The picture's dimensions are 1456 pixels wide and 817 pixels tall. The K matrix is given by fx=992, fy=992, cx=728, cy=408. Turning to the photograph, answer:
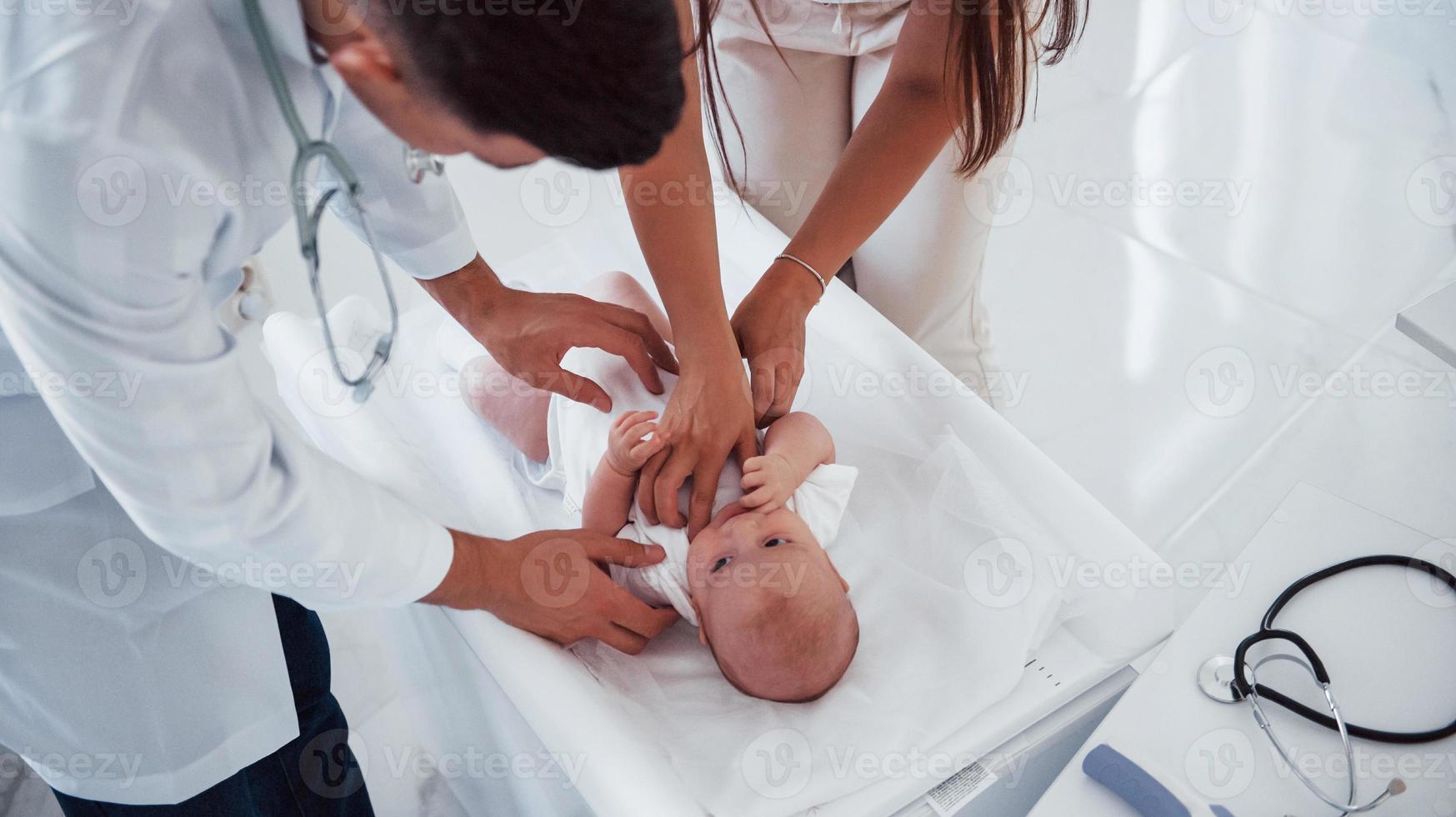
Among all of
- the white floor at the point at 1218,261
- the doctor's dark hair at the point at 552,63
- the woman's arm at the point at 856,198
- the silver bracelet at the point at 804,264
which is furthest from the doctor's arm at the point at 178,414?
the white floor at the point at 1218,261

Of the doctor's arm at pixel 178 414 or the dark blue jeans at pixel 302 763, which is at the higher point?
the doctor's arm at pixel 178 414

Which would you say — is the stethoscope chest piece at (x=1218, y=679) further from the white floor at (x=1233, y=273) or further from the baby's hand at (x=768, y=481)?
the white floor at (x=1233, y=273)

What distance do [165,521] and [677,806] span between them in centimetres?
54

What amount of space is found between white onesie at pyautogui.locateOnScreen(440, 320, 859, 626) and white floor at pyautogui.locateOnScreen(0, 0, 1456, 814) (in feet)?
1.47

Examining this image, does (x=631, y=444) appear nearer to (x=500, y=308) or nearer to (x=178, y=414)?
(x=500, y=308)

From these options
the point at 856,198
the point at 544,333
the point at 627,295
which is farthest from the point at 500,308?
the point at 856,198

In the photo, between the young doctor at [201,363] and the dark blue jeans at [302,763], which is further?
the dark blue jeans at [302,763]

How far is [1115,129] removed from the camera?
2.72 m

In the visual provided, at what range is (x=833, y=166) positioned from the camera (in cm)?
169

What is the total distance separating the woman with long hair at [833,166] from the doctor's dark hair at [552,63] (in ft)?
1.76

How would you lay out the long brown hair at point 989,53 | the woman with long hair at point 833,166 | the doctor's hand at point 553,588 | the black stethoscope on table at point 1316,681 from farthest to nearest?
the woman with long hair at point 833,166
the long brown hair at point 989,53
the doctor's hand at point 553,588
the black stethoscope on table at point 1316,681

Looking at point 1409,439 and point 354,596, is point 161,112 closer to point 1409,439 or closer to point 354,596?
point 354,596

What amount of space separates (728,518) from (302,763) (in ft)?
1.89

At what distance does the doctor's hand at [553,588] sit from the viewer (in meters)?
1.00
